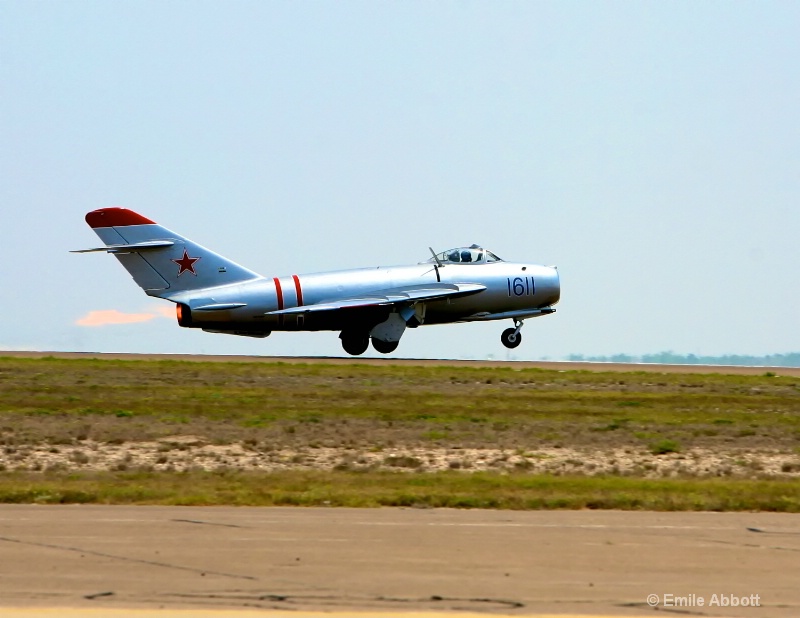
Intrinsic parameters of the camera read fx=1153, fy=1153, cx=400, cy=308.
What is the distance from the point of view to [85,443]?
22125 millimetres

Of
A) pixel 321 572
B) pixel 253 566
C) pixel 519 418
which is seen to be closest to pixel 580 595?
pixel 321 572

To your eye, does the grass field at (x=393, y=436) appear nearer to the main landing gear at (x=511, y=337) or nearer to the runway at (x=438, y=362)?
the runway at (x=438, y=362)

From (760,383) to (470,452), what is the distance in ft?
56.9

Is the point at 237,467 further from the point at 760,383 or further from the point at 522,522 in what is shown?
the point at 760,383

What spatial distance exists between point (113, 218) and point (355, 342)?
9.57 meters


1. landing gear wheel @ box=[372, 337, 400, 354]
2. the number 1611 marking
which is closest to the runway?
landing gear wheel @ box=[372, 337, 400, 354]

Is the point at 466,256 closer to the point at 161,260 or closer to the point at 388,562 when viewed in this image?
the point at 161,260

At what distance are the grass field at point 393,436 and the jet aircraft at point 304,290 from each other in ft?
9.99

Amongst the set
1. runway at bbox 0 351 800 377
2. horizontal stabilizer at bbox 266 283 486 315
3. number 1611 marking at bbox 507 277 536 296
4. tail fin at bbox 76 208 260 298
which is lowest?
runway at bbox 0 351 800 377

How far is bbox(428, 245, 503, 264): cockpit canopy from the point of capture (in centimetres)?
4188

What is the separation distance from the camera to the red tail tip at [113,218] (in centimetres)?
3939

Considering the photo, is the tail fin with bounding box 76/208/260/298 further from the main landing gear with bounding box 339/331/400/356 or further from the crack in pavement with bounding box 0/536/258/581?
the crack in pavement with bounding box 0/536/258/581

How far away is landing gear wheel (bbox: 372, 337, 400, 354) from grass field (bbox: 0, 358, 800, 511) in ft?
16.7

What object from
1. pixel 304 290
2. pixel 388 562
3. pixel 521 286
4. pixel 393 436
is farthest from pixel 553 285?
pixel 388 562
